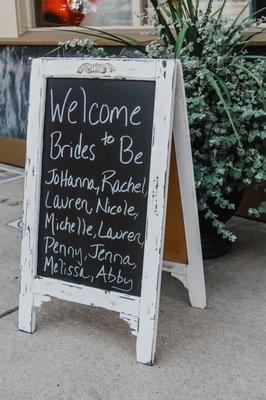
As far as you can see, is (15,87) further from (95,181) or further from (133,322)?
(133,322)

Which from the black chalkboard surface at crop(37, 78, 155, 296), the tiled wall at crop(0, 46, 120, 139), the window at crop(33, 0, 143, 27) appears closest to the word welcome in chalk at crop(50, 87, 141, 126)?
the black chalkboard surface at crop(37, 78, 155, 296)

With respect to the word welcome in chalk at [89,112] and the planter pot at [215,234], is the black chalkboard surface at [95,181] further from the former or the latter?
the planter pot at [215,234]

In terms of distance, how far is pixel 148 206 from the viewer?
7.80 ft

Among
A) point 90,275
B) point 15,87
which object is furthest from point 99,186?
point 15,87

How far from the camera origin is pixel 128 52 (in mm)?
4223

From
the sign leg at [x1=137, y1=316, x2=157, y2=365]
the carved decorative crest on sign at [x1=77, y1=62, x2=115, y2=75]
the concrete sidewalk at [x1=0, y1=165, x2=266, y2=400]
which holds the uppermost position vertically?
the carved decorative crest on sign at [x1=77, y1=62, x2=115, y2=75]

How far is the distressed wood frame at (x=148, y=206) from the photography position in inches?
92.0

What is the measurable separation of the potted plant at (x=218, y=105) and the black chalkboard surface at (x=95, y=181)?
0.54 m

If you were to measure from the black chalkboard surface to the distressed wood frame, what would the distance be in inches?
1.3

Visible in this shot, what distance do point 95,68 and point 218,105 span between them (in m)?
0.77

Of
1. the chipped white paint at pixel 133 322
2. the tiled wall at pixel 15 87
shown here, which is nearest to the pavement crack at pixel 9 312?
the chipped white paint at pixel 133 322

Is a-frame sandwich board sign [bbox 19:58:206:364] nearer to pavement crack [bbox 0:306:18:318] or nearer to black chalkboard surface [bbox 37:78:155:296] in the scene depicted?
black chalkboard surface [bbox 37:78:155:296]

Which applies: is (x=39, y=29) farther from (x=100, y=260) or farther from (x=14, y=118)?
(x=100, y=260)

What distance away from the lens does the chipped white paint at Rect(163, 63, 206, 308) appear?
250cm
